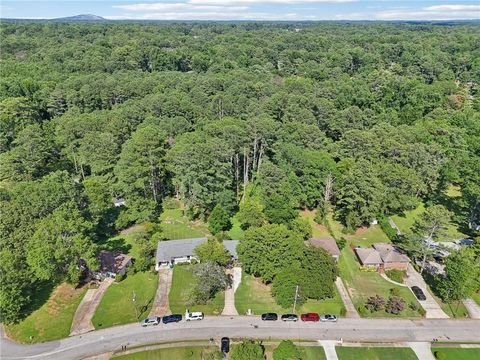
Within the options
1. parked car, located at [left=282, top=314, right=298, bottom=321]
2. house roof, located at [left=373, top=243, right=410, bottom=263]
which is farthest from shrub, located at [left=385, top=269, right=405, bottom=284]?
parked car, located at [left=282, top=314, right=298, bottom=321]

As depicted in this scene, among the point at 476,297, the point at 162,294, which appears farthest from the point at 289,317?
the point at 476,297

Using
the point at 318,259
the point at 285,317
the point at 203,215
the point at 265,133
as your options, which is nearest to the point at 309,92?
the point at 265,133

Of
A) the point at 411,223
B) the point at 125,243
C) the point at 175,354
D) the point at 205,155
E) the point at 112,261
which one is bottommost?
the point at 411,223

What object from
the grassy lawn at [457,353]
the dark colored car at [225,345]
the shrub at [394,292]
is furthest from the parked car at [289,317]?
the grassy lawn at [457,353]

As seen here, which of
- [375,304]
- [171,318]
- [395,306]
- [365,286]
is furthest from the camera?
[365,286]

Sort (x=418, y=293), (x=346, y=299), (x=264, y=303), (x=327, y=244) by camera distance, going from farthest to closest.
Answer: (x=327, y=244) → (x=418, y=293) → (x=346, y=299) → (x=264, y=303)

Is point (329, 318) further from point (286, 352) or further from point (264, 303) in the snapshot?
point (286, 352)

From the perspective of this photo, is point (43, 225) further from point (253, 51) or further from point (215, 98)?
point (253, 51)
